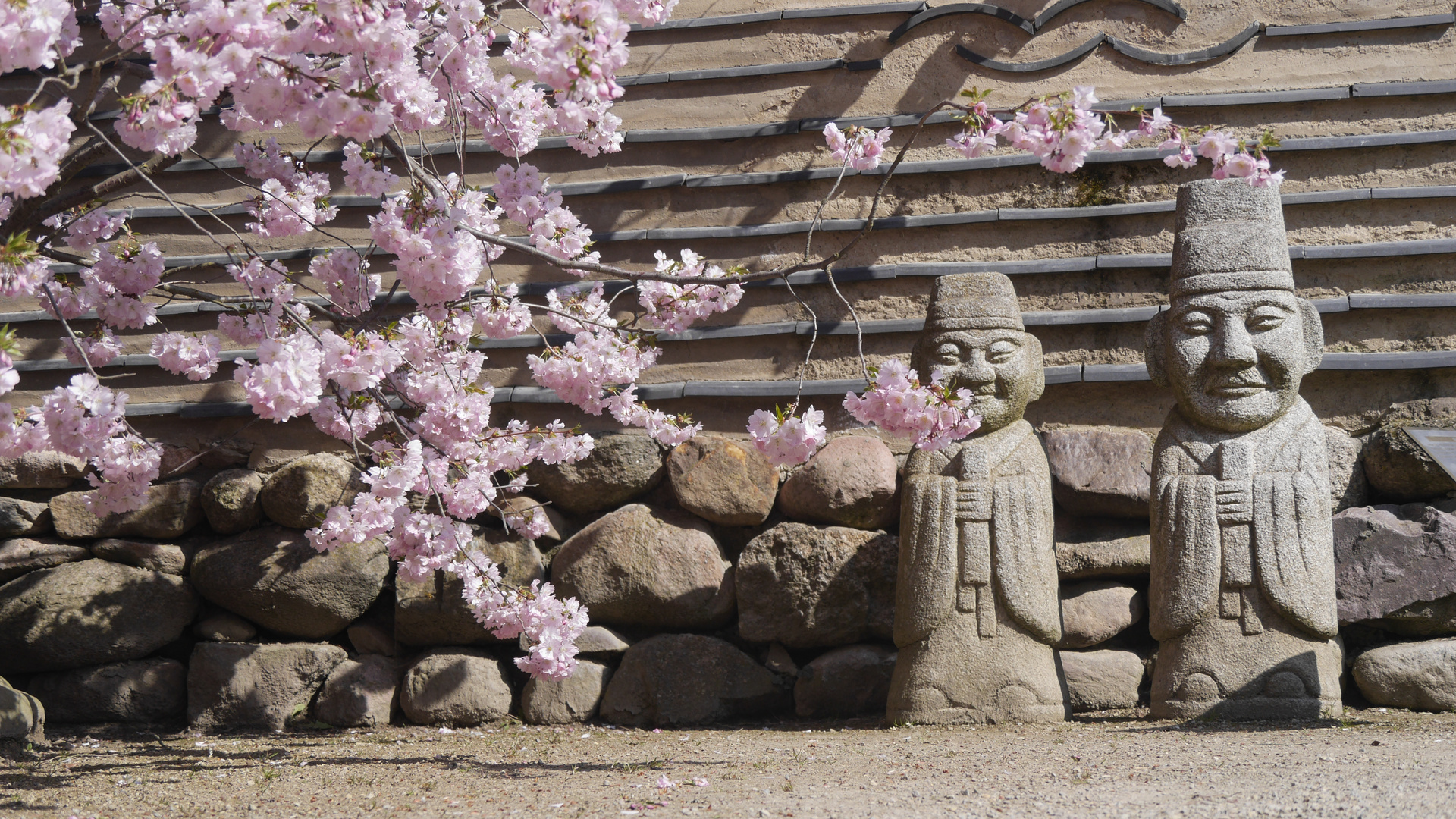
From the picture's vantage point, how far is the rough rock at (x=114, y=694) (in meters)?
4.73

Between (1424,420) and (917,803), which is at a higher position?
(1424,420)

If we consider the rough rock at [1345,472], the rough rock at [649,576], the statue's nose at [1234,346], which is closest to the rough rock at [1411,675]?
the rough rock at [1345,472]

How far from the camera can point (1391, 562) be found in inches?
171

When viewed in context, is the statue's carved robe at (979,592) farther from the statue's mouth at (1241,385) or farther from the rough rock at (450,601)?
the rough rock at (450,601)

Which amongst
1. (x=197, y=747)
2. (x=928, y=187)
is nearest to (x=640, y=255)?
(x=928, y=187)

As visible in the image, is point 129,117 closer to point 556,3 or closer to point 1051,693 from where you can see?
point 556,3

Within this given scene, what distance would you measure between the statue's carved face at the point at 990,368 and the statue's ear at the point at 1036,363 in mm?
19

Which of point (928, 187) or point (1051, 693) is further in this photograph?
point (928, 187)

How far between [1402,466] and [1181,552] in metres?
1.24

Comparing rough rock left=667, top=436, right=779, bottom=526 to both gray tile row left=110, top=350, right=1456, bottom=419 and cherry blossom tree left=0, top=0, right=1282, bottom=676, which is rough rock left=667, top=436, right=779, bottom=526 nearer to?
gray tile row left=110, top=350, right=1456, bottom=419

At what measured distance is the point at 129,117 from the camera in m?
2.49

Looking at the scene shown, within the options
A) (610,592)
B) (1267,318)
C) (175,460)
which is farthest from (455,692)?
(1267,318)

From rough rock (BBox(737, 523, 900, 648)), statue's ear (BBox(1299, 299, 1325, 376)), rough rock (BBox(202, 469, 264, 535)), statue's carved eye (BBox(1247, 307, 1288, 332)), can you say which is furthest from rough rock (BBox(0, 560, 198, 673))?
statue's ear (BBox(1299, 299, 1325, 376))

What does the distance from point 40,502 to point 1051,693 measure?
15.0ft
